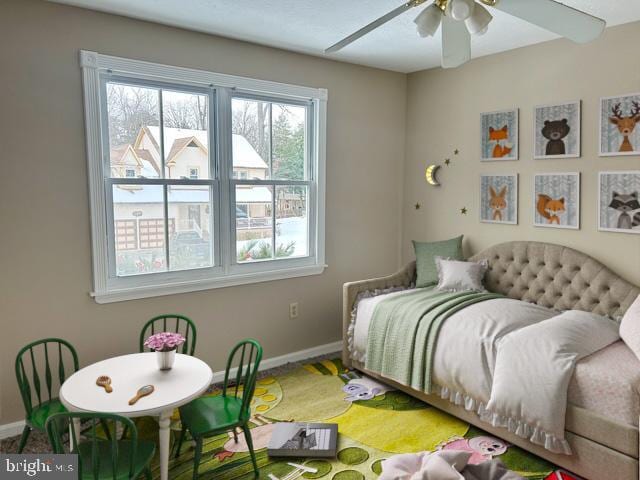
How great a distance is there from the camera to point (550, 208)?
357cm

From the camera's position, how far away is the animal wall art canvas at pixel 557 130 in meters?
3.39

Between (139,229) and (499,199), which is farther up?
(499,199)

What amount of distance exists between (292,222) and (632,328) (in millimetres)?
2418

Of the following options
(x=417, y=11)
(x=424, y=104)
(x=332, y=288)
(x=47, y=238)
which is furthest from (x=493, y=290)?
(x=47, y=238)

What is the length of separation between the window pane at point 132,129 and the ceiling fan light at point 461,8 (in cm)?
209

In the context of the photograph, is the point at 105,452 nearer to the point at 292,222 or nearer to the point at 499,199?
the point at 292,222

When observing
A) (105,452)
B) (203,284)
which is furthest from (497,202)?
(105,452)

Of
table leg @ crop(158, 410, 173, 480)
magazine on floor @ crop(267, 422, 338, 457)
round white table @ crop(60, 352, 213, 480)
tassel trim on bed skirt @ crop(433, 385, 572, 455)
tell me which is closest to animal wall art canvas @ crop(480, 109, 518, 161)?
tassel trim on bed skirt @ crop(433, 385, 572, 455)

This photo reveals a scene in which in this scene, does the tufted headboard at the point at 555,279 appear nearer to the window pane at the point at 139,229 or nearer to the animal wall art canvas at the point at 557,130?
the animal wall art canvas at the point at 557,130

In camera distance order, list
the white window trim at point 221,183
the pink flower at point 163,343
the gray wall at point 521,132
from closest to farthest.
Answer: the pink flower at point 163,343 → the white window trim at point 221,183 → the gray wall at point 521,132

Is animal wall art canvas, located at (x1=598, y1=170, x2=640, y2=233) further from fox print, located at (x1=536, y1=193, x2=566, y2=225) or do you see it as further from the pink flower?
the pink flower

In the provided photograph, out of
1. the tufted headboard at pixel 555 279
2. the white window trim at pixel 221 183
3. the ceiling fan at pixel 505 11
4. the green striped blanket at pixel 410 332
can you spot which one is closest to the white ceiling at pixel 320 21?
the white window trim at pixel 221 183

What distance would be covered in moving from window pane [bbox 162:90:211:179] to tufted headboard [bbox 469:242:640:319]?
2.26 m

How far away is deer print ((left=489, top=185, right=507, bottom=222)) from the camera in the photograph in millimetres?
3855
